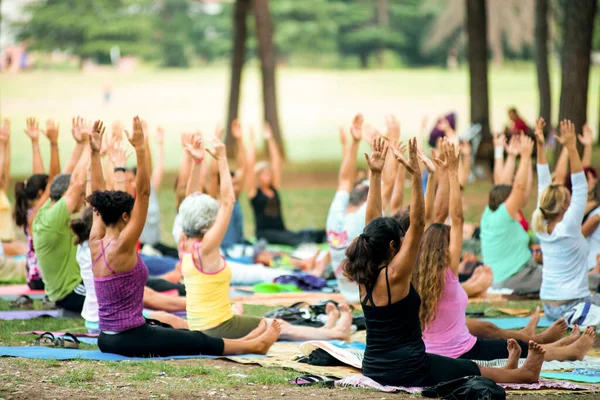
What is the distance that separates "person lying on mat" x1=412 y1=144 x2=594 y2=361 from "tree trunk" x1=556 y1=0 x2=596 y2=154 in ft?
25.6

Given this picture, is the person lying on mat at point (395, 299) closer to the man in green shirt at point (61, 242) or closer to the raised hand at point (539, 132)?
the raised hand at point (539, 132)

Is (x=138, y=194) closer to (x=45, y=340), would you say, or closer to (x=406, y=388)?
(x=45, y=340)

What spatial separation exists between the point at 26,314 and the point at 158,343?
2.34 metres

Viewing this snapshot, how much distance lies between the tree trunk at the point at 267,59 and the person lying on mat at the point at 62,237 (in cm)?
1616

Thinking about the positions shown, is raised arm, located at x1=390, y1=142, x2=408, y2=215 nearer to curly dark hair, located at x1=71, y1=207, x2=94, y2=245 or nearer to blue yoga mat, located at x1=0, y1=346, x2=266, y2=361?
blue yoga mat, located at x1=0, y1=346, x2=266, y2=361

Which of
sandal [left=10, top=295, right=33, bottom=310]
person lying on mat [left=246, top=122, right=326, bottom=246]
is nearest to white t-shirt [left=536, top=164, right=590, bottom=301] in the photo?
sandal [left=10, top=295, right=33, bottom=310]

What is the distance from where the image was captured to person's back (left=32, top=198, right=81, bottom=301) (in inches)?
312

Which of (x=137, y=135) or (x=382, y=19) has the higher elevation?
(x=382, y=19)

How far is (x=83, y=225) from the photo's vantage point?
7410 mm

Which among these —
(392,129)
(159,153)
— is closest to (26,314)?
(159,153)

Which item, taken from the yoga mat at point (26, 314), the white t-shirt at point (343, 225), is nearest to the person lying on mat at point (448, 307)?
the white t-shirt at point (343, 225)

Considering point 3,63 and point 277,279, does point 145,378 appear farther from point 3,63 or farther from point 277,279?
point 3,63

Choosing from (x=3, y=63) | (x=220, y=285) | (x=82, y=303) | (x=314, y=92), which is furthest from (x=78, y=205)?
(x=314, y=92)

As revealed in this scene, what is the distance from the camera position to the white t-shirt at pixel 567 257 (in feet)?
25.4
